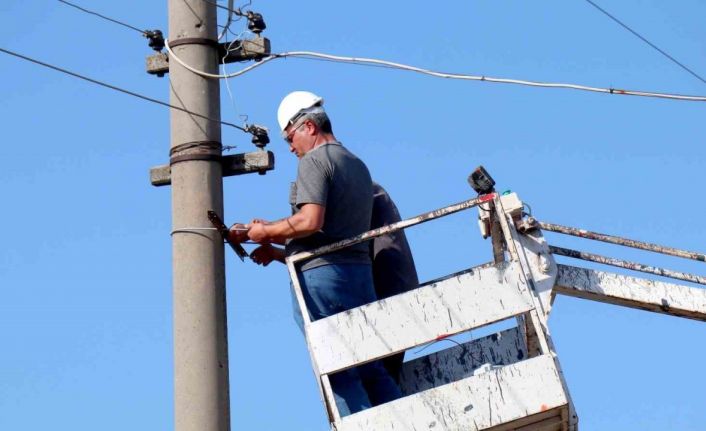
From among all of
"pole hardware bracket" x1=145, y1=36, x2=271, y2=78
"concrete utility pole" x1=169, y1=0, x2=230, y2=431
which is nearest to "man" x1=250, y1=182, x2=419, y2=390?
"concrete utility pole" x1=169, y1=0, x2=230, y2=431

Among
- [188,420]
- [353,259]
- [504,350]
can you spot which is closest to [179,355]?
[188,420]

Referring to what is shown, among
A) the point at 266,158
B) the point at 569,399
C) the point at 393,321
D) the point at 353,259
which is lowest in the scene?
the point at 569,399

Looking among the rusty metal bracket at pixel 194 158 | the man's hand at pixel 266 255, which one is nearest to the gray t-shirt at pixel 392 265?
the man's hand at pixel 266 255

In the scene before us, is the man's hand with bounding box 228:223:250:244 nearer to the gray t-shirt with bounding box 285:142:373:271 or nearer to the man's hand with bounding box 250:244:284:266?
the man's hand with bounding box 250:244:284:266

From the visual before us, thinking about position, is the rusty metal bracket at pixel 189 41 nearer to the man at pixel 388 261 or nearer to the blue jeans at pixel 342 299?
the man at pixel 388 261

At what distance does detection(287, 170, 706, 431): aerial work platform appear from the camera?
24.8 feet

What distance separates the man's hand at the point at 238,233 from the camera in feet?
28.5

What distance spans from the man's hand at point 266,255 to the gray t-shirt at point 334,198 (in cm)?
44

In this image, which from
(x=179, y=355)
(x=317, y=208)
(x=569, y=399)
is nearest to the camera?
(x=569, y=399)

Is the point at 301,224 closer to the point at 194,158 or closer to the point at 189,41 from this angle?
the point at 194,158

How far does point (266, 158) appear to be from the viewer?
920 centimetres

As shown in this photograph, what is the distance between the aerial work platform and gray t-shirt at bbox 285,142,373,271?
0.15 m

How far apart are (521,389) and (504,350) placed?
117 centimetres

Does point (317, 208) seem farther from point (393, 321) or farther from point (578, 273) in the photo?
point (578, 273)
